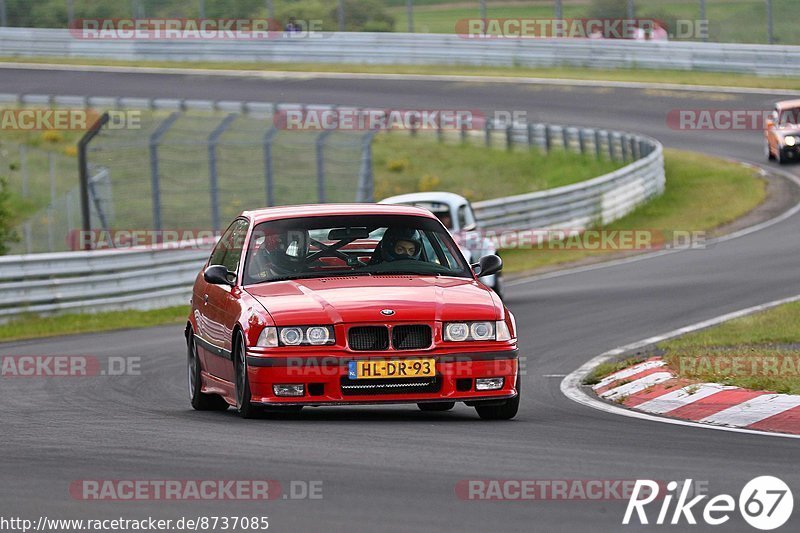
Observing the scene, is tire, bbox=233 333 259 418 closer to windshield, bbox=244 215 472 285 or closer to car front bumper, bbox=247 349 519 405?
car front bumper, bbox=247 349 519 405

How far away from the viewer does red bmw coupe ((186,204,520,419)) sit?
909 centimetres

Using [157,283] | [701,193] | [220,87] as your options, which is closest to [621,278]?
[157,283]

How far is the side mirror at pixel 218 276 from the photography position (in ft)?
33.2

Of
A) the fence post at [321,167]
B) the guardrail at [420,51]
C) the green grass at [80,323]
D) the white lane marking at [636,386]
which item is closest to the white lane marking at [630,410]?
the white lane marking at [636,386]

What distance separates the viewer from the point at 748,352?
41.9 feet

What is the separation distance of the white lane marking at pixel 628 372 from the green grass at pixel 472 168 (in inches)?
817

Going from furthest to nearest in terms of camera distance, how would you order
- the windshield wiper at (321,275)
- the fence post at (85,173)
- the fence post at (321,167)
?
the fence post at (321,167) → the fence post at (85,173) → the windshield wiper at (321,275)

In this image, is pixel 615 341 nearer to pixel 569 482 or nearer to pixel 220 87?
pixel 569 482

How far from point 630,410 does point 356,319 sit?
2230mm

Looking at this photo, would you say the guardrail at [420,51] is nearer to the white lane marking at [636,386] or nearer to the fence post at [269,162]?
the fence post at [269,162]

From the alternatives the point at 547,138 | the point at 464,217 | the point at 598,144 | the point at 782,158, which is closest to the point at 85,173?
the point at 464,217

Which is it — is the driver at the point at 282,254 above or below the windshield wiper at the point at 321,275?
above

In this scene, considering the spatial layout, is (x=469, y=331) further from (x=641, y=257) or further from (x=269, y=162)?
(x=641, y=257)

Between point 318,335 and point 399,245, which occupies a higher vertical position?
point 399,245
